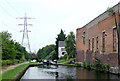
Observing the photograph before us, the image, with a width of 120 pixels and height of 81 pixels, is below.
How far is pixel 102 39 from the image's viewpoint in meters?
27.7

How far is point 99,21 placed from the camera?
2941 cm

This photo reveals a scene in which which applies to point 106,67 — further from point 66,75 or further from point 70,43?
A: point 70,43

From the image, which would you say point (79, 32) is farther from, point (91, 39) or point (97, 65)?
point (97, 65)

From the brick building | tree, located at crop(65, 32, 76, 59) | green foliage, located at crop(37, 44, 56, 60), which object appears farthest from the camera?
green foliage, located at crop(37, 44, 56, 60)

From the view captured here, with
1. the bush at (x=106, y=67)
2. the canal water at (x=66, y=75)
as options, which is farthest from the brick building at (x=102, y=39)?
the canal water at (x=66, y=75)

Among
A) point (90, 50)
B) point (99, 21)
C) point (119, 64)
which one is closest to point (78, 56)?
point (90, 50)

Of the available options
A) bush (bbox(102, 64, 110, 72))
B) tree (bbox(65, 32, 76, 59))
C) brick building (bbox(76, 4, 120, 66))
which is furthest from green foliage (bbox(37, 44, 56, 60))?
bush (bbox(102, 64, 110, 72))

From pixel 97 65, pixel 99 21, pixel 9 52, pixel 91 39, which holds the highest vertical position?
pixel 99 21

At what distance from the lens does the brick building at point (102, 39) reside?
23.0m

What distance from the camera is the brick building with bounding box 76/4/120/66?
23.0m

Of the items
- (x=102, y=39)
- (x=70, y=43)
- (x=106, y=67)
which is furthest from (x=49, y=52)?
(x=106, y=67)

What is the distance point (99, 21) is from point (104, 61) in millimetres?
6909

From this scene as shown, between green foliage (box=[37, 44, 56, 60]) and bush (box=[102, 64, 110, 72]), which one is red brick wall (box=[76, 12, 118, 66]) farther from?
green foliage (box=[37, 44, 56, 60])

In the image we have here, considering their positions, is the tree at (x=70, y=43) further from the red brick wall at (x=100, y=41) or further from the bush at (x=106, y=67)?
the bush at (x=106, y=67)
